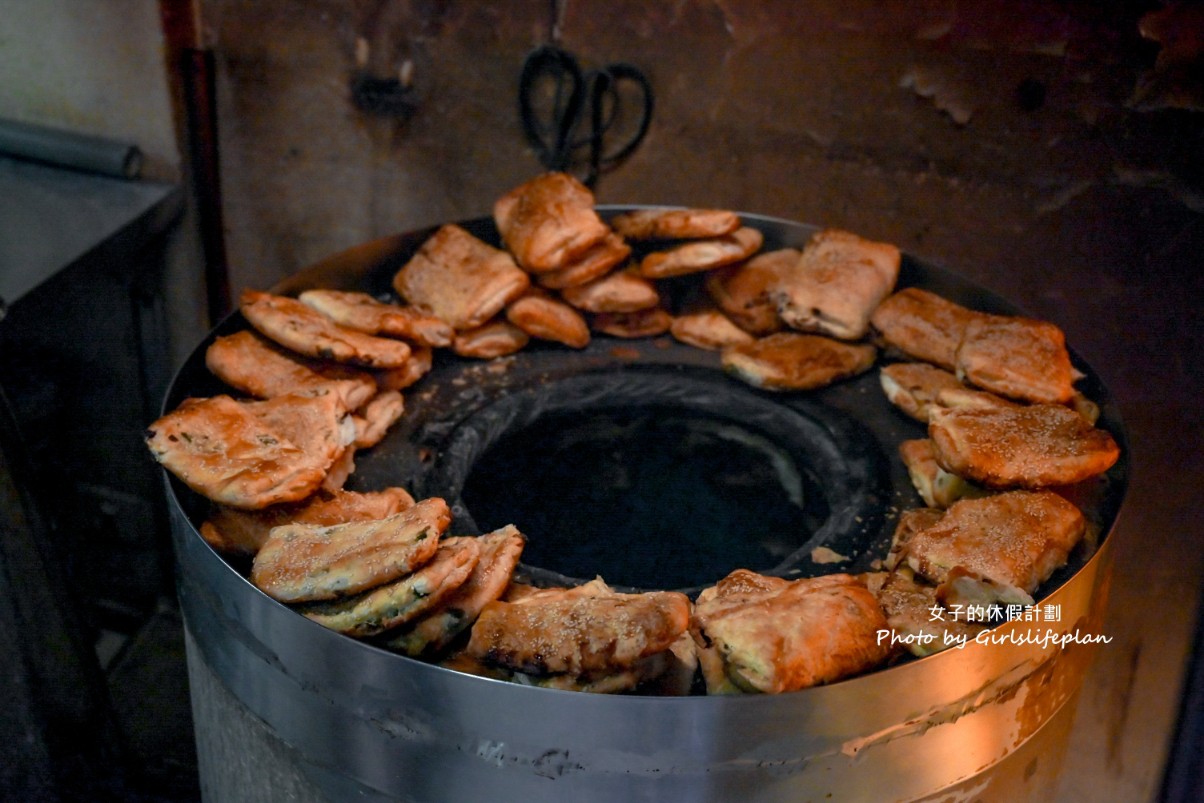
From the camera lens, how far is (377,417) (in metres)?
2.02

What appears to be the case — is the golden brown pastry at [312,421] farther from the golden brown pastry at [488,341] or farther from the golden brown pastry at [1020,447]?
the golden brown pastry at [1020,447]

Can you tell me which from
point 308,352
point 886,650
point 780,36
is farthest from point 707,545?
point 780,36

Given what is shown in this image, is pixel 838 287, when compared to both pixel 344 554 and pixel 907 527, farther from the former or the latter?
pixel 344 554

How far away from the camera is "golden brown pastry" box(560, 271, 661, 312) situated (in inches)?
92.6

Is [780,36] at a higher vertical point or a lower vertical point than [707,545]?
higher

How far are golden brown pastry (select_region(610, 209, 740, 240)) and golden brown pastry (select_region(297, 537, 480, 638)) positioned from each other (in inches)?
42.9

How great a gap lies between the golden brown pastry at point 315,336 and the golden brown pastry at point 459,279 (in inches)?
Answer: 8.7

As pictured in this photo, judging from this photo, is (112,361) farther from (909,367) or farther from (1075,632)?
(1075,632)

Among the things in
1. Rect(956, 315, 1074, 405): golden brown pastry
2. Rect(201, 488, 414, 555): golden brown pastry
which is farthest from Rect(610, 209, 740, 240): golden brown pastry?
Rect(201, 488, 414, 555): golden brown pastry

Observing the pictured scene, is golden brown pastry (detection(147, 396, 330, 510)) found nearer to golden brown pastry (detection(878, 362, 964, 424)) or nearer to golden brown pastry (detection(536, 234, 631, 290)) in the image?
golden brown pastry (detection(536, 234, 631, 290))

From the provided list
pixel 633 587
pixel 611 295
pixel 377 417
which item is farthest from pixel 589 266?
pixel 633 587

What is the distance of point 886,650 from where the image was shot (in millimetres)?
1442

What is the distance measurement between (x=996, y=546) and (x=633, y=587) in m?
0.58

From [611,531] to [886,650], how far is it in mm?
702
